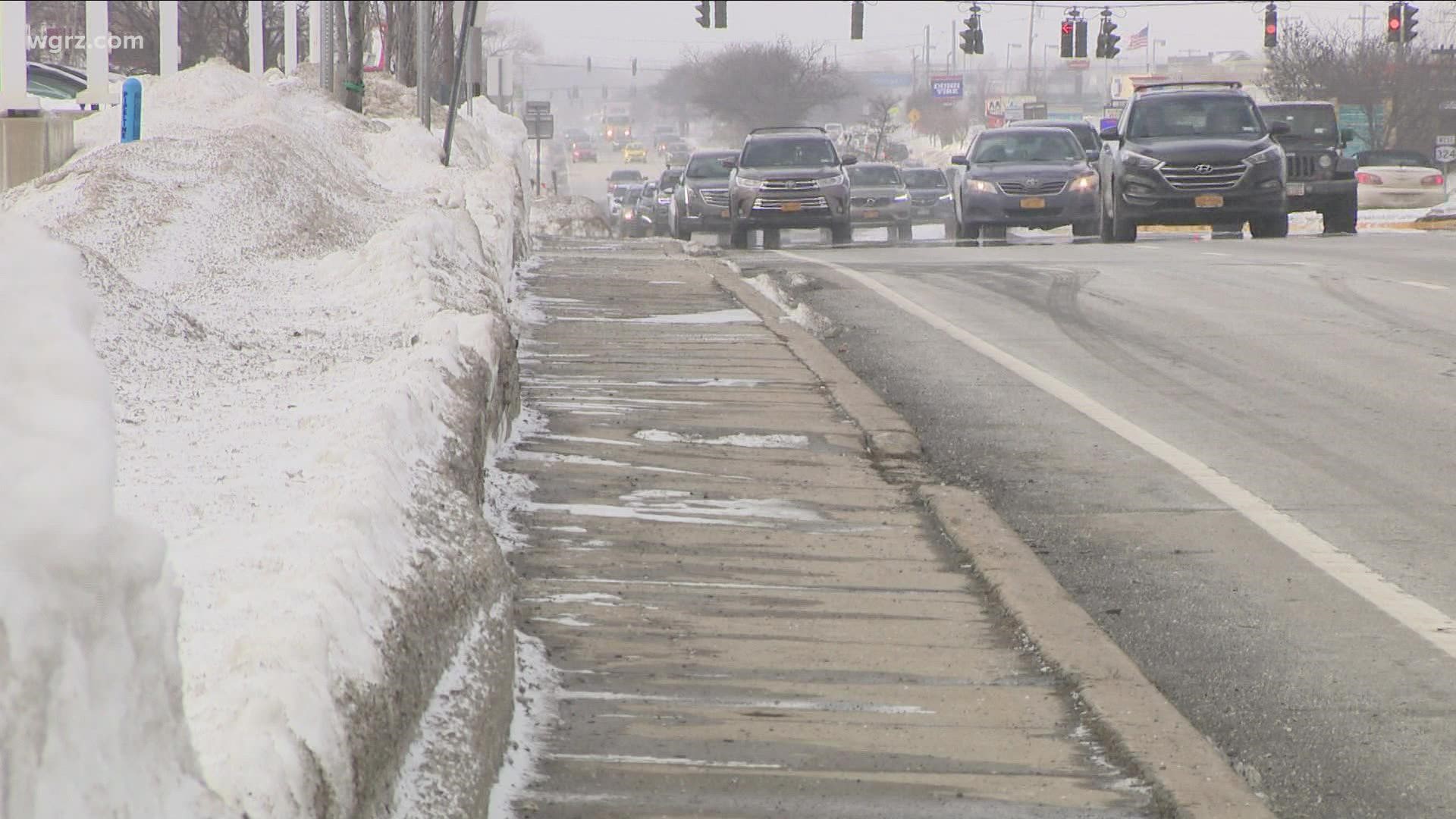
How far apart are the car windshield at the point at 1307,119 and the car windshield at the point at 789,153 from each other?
21.2 ft

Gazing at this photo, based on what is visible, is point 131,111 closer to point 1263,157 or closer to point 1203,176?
point 1203,176

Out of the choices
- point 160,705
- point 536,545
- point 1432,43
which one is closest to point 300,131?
point 536,545

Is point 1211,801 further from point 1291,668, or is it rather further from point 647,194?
point 647,194

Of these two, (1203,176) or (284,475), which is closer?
(284,475)

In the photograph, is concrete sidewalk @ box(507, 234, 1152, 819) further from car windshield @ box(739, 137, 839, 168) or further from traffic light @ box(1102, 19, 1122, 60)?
traffic light @ box(1102, 19, 1122, 60)

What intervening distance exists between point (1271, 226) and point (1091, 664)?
67.5 feet

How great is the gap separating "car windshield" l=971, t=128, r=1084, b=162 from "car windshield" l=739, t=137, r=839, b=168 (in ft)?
7.83

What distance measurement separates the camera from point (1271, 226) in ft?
79.4

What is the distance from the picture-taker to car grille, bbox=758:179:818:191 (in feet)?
88.0

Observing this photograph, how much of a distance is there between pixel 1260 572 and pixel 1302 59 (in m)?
68.0

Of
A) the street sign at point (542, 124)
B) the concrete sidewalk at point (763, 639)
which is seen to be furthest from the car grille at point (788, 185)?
the concrete sidewalk at point (763, 639)

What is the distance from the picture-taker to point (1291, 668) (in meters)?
5.03

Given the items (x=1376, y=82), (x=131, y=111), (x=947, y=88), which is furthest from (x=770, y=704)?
(x=947, y=88)

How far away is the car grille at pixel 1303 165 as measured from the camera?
26.6 metres
